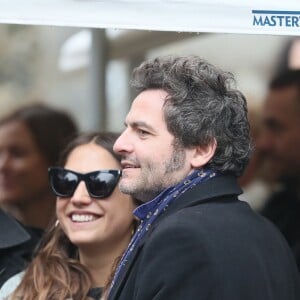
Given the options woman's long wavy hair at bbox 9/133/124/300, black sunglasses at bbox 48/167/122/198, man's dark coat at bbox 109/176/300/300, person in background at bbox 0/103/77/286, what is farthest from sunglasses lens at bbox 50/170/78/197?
person in background at bbox 0/103/77/286

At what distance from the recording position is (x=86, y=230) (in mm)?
2990

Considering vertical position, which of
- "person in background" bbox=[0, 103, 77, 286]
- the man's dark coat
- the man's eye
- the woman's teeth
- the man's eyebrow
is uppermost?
the man's eyebrow

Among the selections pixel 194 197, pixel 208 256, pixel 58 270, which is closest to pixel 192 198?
pixel 194 197

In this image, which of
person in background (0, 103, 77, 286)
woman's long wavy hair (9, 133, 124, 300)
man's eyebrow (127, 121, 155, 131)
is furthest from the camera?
person in background (0, 103, 77, 286)

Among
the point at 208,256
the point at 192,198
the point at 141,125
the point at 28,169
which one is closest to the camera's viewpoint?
the point at 208,256

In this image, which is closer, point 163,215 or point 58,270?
point 163,215

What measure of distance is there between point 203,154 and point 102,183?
24.0 inches

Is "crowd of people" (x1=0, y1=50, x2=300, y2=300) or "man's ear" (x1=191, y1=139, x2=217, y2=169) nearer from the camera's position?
"crowd of people" (x1=0, y1=50, x2=300, y2=300)

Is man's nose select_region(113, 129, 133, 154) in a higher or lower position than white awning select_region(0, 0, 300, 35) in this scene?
lower

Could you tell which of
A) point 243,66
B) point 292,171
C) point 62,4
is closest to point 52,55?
point 243,66

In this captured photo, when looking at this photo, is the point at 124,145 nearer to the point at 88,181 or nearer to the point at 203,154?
the point at 203,154

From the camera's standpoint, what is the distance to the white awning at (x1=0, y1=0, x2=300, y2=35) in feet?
8.10

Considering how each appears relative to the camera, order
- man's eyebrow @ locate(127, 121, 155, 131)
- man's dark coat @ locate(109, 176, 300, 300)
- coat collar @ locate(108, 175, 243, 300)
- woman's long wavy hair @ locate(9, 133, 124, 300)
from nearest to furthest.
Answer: man's dark coat @ locate(109, 176, 300, 300)
coat collar @ locate(108, 175, 243, 300)
man's eyebrow @ locate(127, 121, 155, 131)
woman's long wavy hair @ locate(9, 133, 124, 300)

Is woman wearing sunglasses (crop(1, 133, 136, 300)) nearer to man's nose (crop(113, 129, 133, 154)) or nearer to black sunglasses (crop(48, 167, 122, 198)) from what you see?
black sunglasses (crop(48, 167, 122, 198))
